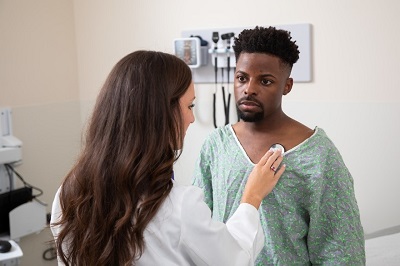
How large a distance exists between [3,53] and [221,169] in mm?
1466

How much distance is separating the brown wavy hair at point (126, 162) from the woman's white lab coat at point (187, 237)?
0.02m

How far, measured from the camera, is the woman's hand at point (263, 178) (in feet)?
3.96

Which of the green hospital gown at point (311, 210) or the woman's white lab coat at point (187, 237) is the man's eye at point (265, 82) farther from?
the woman's white lab coat at point (187, 237)

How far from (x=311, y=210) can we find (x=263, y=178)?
132 millimetres

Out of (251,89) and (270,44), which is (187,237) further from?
(270,44)

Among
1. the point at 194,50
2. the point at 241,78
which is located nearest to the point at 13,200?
the point at 194,50

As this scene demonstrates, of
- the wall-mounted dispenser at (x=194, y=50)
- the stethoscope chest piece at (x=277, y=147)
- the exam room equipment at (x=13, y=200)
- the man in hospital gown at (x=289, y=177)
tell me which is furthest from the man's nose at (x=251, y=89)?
the exam room equipment at (x=13, y=200)

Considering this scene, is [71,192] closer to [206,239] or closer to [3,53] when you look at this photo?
[206,239]

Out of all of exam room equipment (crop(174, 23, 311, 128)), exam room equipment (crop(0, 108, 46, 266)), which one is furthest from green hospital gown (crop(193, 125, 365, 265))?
exam room equipment (crop(0, 108, 46, 266))

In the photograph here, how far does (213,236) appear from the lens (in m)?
1.08

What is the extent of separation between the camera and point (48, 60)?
103 inches

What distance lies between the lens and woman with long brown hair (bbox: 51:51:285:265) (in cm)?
104

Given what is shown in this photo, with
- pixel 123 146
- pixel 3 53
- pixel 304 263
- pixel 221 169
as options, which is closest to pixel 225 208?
pixel 221 169

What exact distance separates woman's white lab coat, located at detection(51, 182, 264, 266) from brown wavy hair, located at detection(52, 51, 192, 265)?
2 cm
